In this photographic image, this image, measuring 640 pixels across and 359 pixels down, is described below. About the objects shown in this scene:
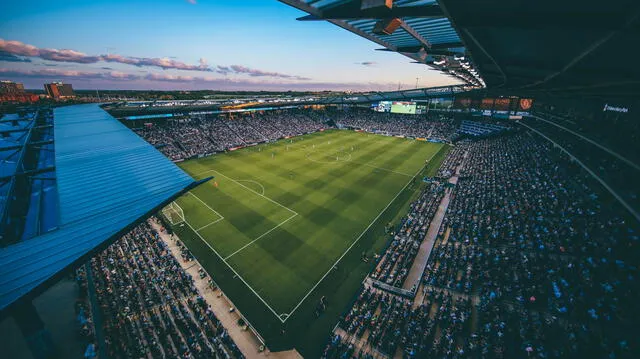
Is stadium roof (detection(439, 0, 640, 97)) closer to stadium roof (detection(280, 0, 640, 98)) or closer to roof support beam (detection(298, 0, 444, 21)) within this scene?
stadium roof (detection(280, 0, 640, 98))

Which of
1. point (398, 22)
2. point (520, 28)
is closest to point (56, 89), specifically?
point (398, 22)

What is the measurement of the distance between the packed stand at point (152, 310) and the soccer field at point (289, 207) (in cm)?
320

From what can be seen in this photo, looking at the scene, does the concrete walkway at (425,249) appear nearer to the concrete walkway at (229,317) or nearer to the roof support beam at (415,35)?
the concrete walkway at (229,317)

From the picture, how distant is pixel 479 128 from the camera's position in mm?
62656

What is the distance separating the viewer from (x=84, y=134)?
802 inches

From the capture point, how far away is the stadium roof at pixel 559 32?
11.5 feet

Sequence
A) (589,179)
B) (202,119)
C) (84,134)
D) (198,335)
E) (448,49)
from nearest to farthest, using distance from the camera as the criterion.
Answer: (448,49) → (198,335) → (84,134) → (589,179) → (202,119)

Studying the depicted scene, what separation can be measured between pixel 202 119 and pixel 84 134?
4536 cm

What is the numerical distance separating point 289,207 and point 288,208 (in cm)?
26

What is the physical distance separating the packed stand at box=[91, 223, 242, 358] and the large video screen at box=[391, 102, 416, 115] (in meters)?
75.3

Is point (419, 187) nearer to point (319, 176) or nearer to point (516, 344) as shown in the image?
point (319, 176)

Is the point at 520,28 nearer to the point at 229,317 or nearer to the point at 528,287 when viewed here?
the point at 528,287

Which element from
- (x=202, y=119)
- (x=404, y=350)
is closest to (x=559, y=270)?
(x=404, y=350)

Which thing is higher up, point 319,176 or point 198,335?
point 319,176
